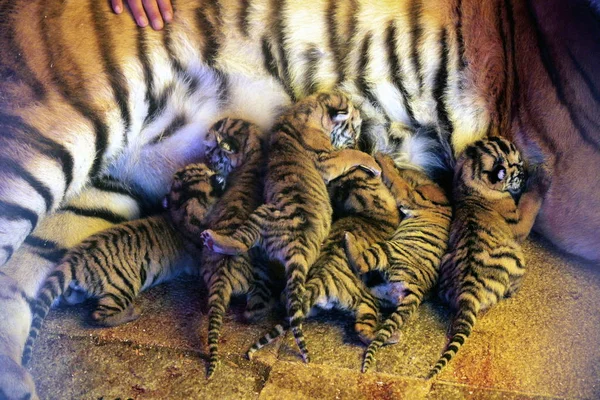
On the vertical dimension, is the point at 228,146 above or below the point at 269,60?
below

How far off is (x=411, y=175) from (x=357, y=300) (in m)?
0.51

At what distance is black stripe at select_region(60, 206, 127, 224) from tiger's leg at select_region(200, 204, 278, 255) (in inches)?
18.7

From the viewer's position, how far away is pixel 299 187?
1.64 metres

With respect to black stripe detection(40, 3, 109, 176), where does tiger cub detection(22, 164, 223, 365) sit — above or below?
below

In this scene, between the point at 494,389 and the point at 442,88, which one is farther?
the point at 442,88

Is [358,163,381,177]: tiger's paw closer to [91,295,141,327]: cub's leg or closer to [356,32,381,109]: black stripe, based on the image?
[356,32,381,109]: black stripe

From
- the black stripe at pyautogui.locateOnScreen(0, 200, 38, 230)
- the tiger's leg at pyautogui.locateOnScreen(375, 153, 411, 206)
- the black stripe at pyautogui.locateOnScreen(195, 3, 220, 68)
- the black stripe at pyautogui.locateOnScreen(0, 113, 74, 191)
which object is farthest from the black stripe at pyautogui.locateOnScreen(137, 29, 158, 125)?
the tiger's leg at pyautogui.locateOnScreen(375, 153, 411, 206)

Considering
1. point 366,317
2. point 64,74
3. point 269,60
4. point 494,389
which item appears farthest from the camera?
point 269,60

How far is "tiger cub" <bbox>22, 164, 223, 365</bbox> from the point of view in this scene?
1599mm

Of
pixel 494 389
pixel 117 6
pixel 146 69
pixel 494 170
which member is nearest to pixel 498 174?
pixel 494 170

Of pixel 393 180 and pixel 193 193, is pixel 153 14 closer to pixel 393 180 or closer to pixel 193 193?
pixel 193 193

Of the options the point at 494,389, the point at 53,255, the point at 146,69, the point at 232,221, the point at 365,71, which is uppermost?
the point at 146,69

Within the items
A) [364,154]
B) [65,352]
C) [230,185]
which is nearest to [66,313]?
[65,352]

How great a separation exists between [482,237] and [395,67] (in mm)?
552
